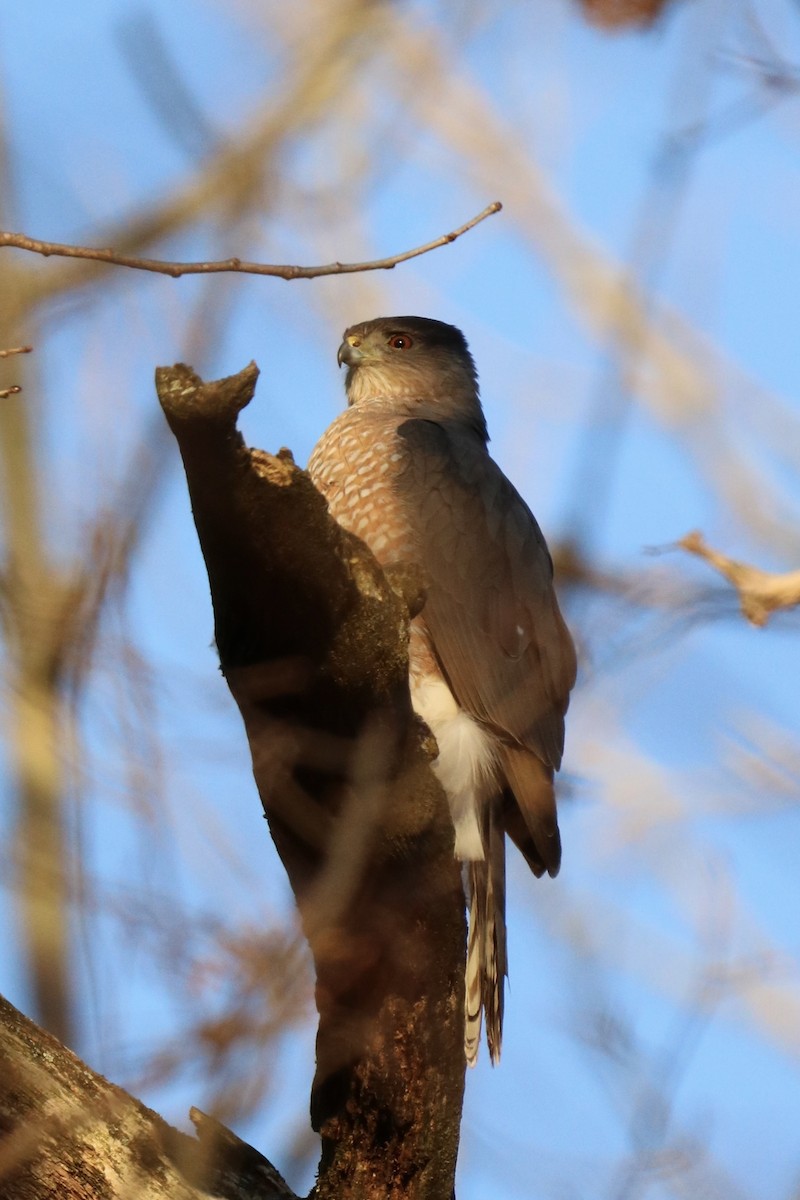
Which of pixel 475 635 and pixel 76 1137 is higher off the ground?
pixel 475 635

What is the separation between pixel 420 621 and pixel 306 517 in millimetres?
1745

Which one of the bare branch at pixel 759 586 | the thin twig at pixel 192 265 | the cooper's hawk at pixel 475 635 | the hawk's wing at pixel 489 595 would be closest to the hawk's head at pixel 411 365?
the cooper's hawk at pixel 475 635

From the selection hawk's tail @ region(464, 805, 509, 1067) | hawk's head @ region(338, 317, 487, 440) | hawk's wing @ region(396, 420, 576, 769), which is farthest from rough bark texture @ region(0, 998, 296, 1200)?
hawk's head @ region(338, 317, 487, 440)

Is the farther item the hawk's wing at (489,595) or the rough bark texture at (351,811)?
the hawk's wing at (489,595)

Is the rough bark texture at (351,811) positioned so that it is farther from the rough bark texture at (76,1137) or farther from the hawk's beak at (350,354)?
the hawk's beak at (350,354)

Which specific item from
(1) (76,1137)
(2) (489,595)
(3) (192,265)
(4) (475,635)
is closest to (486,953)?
(4) (475,635)

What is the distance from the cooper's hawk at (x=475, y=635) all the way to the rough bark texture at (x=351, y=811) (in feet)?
1.68

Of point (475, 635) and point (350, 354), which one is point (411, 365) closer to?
point (350, 354)

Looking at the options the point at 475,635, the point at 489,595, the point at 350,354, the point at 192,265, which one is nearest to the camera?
the point at 192,265

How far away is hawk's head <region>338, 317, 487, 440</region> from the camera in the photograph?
20.9 feet

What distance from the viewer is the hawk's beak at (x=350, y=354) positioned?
6.39 m

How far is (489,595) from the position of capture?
5.04 metres

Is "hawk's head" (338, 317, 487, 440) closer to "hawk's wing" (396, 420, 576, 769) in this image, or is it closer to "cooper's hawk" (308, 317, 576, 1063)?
"cooper's hawk" (308, 317, 576, 1063)

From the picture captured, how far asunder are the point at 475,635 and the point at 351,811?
1588 mm
